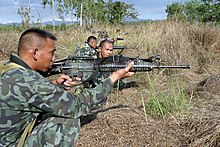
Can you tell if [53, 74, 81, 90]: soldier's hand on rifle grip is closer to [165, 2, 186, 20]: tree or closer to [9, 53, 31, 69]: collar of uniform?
[9, 53, 31, 69]: collar of uniform

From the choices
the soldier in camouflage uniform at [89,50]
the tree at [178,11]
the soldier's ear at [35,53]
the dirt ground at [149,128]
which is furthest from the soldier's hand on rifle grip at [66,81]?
the tree at [178,11]

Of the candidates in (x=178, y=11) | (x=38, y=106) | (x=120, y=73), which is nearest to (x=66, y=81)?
(x=120, y=73)

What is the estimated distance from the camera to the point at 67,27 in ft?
29.3

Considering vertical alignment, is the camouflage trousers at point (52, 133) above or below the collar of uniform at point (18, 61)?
below

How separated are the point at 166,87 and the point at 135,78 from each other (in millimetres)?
613

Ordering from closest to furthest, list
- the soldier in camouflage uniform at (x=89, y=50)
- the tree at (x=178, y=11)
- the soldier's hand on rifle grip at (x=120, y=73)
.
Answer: the soldier's hand on rifle grip at (x=120, y=73), the soldier in camouflage uniform at (x=89, y=50), the tree at (x=178, y=11)

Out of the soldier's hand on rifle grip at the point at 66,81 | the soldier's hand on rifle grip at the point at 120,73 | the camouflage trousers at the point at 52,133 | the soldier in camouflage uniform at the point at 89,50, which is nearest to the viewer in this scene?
the camouflage trousers at the point at 52,133

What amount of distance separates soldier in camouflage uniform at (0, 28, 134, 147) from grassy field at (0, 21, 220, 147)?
75 centimetres

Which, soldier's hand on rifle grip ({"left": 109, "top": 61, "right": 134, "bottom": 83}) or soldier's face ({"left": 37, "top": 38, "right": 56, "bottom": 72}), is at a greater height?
soldier's face ({"left": 37, "top": 38, "right": 56, "bottom": 72})

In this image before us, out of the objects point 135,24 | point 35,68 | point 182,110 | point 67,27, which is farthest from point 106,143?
point 67,27

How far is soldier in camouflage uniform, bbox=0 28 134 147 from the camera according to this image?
159 centimetres

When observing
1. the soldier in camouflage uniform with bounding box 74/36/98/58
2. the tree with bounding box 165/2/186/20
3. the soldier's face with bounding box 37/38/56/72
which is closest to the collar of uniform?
the soldier's face with bounding box 37/38/56/72

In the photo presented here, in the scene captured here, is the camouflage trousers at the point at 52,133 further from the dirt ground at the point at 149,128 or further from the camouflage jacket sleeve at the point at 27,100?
the dirt ground at the point at 149,128

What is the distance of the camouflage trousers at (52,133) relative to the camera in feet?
6.08
